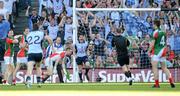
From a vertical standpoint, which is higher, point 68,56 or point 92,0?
point 92,0

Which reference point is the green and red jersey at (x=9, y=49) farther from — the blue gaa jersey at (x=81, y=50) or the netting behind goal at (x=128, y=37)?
the netting behind goal at (x=128, y=37)

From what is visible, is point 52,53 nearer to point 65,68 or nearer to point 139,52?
point 65,68

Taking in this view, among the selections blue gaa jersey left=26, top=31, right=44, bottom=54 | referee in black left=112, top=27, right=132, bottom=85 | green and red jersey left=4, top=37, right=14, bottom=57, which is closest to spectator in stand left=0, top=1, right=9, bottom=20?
green and red jersey left=4, top=37, right=14, bottom=57

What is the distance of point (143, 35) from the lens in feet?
101

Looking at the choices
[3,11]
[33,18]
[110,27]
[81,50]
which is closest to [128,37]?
[110,27]

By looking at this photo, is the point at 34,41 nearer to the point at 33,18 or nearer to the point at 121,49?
the point at 121,49

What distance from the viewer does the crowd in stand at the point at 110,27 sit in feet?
100

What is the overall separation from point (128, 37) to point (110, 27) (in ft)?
3.11

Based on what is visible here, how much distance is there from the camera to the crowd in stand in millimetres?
30484

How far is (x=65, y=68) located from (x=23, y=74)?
1910 millimetres

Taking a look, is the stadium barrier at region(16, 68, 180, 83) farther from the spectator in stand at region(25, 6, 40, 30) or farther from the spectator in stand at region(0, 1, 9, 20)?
the spectator in stand at region(0, 1, 9, 20)

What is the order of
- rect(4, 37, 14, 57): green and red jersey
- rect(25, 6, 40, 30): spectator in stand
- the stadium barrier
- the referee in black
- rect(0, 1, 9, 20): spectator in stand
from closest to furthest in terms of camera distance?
the referee in black < rect(4, 37, 14, 57): green and red jersey < the stadium barrier < rect(25, 6, 40, 30): spectator in stand < rect(0, 1, 9, 20): spectator in stand
